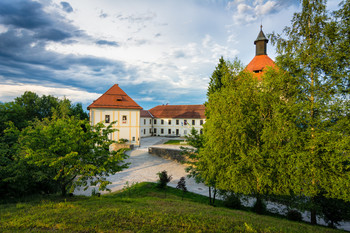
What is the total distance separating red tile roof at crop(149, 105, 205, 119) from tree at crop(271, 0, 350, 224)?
128 feet

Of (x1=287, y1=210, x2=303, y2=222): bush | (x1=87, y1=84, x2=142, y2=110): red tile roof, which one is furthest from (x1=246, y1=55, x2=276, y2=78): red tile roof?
(x1=287, y1=210, x2=303, y2=222): bush

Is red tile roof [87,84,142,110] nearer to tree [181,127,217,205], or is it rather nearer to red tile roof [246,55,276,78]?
red tile roof [246,55,276,78]

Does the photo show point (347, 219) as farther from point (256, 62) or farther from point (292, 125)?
point (256, 62)

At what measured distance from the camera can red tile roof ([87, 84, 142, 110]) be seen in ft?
104

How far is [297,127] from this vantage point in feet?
Result: 28.0

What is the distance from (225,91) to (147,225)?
26.3 feet

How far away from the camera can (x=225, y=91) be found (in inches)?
422

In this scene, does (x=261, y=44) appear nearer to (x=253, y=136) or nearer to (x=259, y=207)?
(x=253, y=136)

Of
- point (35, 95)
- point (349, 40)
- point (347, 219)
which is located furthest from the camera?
point (35, 95)

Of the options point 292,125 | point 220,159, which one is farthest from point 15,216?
point 292,125

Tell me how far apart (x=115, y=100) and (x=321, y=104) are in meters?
30.3

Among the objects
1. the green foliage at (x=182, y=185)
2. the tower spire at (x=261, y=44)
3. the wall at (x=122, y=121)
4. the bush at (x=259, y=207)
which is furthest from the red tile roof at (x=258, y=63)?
the bush at (x=259, y=207)

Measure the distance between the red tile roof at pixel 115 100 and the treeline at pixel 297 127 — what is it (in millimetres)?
25010

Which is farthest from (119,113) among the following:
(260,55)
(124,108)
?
(260,55)
